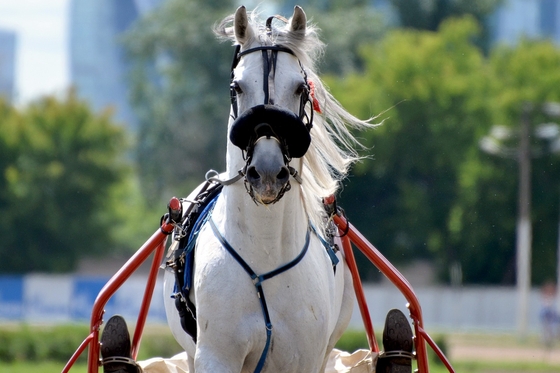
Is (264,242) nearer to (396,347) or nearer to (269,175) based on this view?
(269,175)

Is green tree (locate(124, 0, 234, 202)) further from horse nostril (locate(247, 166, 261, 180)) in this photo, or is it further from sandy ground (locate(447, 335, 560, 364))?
horse nostril (locate(247, 166, 261, 180))

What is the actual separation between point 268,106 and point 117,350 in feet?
5.66

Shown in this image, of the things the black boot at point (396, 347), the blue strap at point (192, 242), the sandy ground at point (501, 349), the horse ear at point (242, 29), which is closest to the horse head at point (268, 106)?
the horse ear at point (242, 29)

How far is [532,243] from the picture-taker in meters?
26.6

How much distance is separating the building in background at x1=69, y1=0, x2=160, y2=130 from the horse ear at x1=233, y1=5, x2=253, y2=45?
3180 inches

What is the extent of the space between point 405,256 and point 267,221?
86.3ft

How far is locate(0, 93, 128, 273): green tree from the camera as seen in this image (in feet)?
96.5

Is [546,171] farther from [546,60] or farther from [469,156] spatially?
[546,60]

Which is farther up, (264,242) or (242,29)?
(242,29)

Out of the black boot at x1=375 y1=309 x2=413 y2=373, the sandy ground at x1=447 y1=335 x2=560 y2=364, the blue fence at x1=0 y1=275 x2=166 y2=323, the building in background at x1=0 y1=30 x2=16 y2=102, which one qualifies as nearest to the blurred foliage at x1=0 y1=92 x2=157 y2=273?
the blue fence at x1=0 y1=275 x2=166 y2=323

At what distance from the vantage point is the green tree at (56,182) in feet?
96.5

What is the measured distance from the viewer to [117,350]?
15.4 feet

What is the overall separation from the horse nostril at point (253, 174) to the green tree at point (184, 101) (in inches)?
1196

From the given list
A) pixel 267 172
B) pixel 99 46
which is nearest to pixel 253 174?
pixel 267 172
